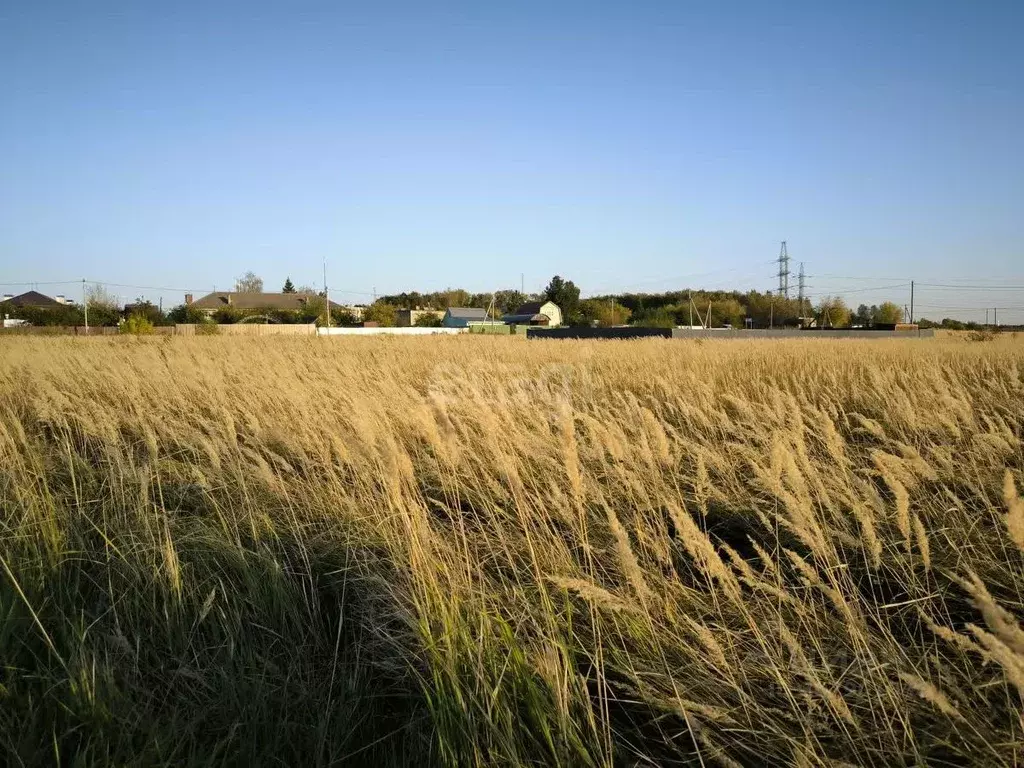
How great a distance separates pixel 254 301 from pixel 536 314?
1432 inches

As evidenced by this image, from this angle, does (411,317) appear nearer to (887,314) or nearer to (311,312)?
(311,312)

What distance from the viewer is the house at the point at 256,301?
7778cm

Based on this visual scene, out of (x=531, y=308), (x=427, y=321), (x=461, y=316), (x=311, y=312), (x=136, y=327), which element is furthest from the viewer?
(x=531, y=308)

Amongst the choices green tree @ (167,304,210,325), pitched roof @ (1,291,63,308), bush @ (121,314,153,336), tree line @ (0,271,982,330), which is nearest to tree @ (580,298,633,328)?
tree line @ (0,271,982,330)

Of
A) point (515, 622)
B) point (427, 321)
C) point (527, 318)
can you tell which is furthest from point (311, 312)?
point (515, 622)

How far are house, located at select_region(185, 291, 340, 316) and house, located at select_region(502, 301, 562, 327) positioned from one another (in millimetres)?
23317

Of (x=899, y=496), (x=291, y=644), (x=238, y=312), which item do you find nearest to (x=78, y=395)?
(x=291, y=644)

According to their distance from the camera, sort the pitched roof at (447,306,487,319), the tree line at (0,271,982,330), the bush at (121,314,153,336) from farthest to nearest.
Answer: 1. the pitched roof at (447,306,487,319)
2. the tree line at (0,271,982,330)
3. the bush at (121,314,153,336)

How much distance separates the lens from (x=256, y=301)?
81062 millimetres

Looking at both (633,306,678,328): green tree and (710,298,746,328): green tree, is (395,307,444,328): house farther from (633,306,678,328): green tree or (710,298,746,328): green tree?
(710,298,746,328): green tree

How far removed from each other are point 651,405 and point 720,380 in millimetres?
1897

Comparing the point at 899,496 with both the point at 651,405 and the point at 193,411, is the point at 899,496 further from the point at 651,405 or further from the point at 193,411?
the point at 193,411

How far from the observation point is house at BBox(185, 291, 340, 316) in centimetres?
7778

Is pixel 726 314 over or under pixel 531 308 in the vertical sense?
under
